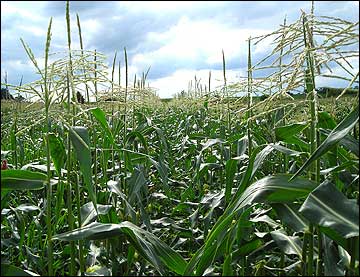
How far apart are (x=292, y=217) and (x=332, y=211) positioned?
327mm

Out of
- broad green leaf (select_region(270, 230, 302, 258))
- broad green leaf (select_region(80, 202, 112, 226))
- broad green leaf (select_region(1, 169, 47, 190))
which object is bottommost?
broad green leaf (select_region(270, 230, 302, 258))

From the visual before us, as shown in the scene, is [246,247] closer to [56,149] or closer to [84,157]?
[84,157]

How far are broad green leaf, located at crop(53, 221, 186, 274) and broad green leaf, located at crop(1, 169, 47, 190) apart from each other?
0.79 feet

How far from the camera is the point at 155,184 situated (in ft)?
15.5

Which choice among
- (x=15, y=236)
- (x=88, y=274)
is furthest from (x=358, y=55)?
(x=15, y=236)

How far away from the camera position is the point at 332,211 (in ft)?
5.12

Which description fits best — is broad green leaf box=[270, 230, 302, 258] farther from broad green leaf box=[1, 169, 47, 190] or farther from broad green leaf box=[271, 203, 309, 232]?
broad green leaf box=[1, 169, 47, 190]

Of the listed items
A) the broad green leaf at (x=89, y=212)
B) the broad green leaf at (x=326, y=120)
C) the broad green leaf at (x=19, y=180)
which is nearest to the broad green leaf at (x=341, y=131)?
the broad green leaf at (x=326, y=120)

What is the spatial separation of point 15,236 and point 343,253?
201 centimetres

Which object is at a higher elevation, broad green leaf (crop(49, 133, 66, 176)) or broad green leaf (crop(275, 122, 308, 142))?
broad green leaf (crop(275, 122, 308, 142))

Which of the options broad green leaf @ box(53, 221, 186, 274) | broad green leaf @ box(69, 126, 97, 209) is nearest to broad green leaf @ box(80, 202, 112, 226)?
broad green leaf @ box(53, 221, 186, 274)

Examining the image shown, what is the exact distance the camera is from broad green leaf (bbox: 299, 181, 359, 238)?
1493 mm

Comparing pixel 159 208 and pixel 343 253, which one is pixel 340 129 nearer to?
pixel 343 253

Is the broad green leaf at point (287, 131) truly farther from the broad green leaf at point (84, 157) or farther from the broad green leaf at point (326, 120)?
the broad green leaf at point (84, 157)
